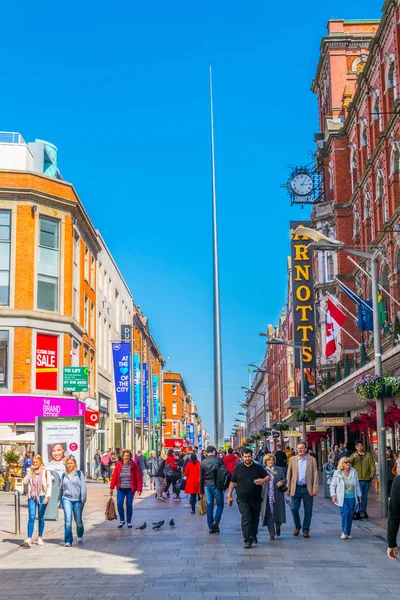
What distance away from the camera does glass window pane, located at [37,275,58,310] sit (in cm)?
4308

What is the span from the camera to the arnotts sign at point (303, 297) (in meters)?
51.1

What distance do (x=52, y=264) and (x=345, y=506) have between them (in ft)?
100

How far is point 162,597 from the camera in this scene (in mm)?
9867

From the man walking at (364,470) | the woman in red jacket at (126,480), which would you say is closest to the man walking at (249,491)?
the woman in red jacket at (126,480)

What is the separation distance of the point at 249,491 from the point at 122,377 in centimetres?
3849

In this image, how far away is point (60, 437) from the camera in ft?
72.5

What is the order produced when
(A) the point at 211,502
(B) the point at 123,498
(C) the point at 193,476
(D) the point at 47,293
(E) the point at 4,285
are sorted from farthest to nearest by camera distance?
1. (D) the point at 47,293
2. (E) the point at 4,285
3. (C) the point at 193,476
4. (B) the point at 123,498
5. (A) the point at 211,502

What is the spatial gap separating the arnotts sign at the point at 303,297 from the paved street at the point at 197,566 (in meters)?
32.8

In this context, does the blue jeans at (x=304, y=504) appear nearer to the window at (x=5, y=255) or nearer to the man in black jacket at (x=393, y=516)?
the man in black jacket at (x=393, y=516)

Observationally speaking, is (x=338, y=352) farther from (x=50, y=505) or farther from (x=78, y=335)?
(x=50, y=505)

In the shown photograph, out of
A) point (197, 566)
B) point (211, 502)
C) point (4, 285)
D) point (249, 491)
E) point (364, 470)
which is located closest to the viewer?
point (197, 566)

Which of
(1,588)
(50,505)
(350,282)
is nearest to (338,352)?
(350,282)

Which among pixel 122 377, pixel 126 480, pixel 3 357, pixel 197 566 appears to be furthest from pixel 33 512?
pixel 122 377

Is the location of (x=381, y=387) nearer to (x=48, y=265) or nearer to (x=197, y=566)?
(x=197, y=566)
